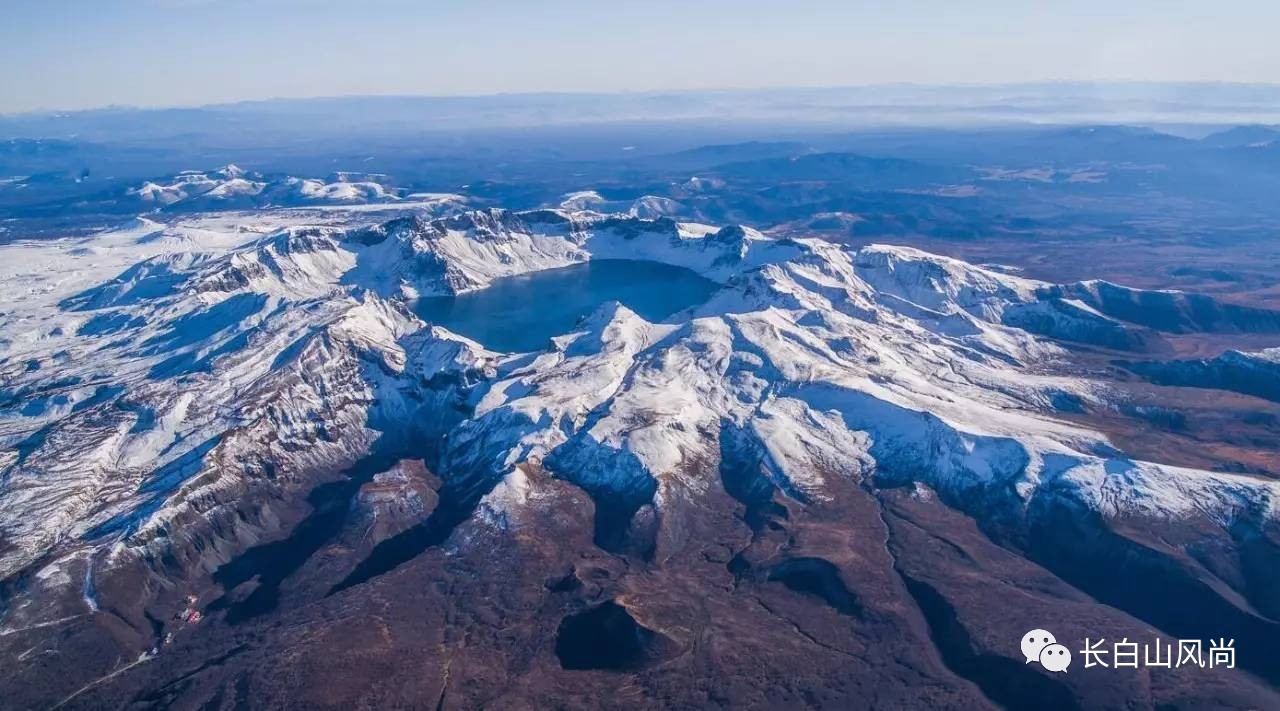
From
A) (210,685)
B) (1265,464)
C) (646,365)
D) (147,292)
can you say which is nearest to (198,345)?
(147,292)

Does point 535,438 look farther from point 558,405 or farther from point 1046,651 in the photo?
point 1046,651

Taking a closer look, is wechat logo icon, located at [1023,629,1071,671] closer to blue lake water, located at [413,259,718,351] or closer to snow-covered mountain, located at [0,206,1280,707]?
snow-covered mountain, located at [0,206,1280,707]

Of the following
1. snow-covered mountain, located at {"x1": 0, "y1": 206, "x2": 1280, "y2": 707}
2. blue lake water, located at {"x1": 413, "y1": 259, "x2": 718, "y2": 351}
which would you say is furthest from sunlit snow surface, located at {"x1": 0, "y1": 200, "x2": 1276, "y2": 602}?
blue lake water, located at {"x1": 413, "y1": 259, "x2": 718, "y2": 351}

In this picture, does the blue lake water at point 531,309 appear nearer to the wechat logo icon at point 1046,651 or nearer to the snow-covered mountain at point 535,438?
the snow-covered mountain at point 535,438

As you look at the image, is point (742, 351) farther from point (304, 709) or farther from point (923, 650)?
point (304, 709)

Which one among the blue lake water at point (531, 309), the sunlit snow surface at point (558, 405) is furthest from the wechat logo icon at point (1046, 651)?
the blue lake water at point (531, 309)

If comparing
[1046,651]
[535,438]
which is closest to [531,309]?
[535,438]

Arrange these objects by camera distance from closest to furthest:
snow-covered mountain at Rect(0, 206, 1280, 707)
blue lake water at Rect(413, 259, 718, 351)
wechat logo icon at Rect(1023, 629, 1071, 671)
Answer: wechat logo icon at Rect(1023, 629, 1071, 671) < snow-covered mountain at Rect(0, 206, 1280, 707) < blue lake water at Rect(413, 259, 718, 351)
